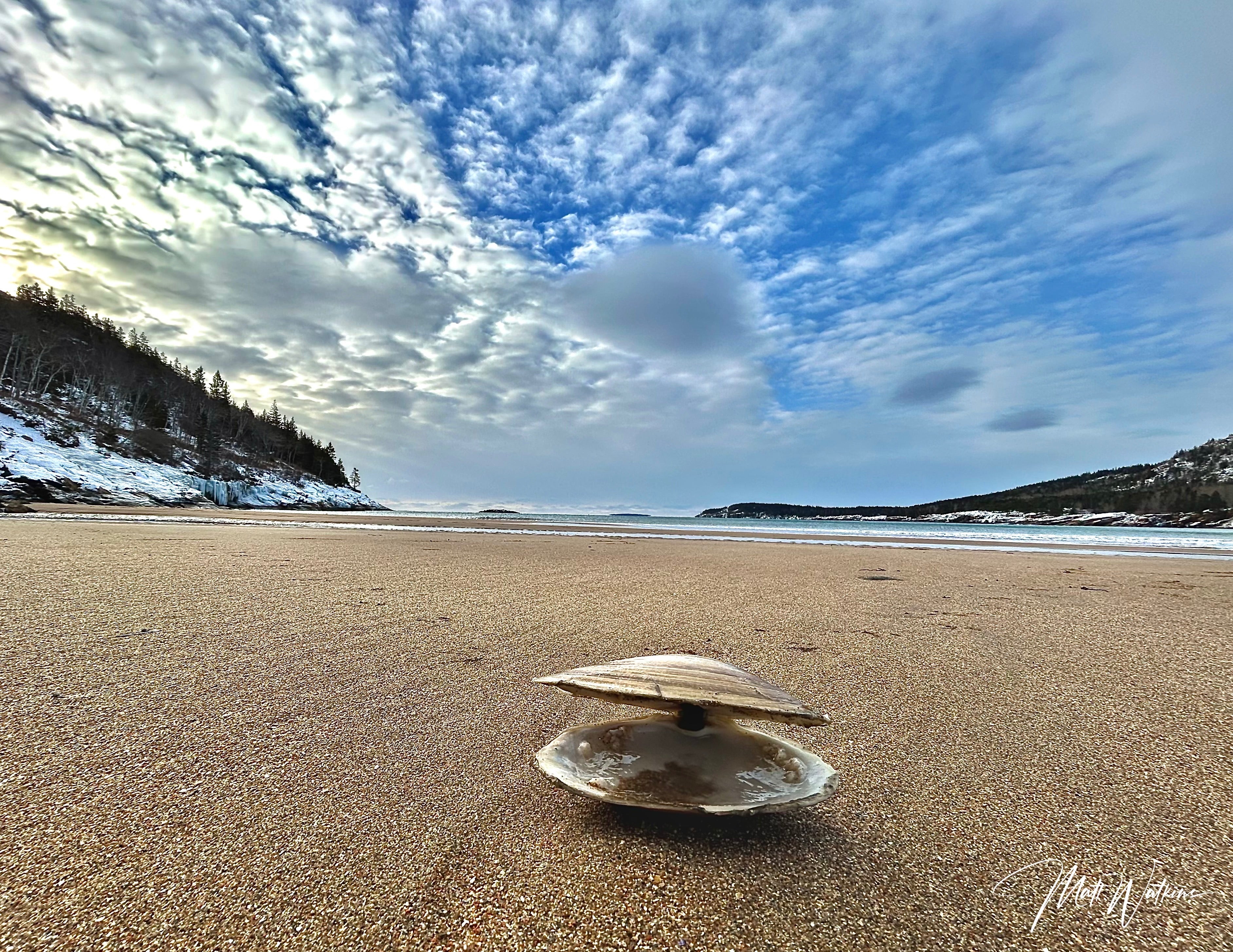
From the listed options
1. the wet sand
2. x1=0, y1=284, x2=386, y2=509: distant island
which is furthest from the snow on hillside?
Answer: the wet sand

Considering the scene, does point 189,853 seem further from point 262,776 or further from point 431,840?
point 431,840

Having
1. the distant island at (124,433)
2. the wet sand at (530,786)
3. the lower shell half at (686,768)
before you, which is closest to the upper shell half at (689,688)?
the lower shell half at (686,768)

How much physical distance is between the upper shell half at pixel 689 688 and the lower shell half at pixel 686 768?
122 millimetres

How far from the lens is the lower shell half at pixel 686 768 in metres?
1.26

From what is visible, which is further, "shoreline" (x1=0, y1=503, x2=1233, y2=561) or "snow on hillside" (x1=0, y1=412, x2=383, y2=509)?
"snow on hillside" (x1=0, y1=412, x2=383, y2=509)

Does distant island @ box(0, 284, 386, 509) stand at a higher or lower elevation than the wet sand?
higher

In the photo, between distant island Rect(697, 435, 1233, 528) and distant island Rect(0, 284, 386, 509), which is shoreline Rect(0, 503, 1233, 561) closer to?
distant island Rect(0, 284, 386, 509)

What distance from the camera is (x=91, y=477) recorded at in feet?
93.0

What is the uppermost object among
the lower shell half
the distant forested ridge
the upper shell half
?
the distant forested ridge

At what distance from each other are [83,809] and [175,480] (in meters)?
47.8
